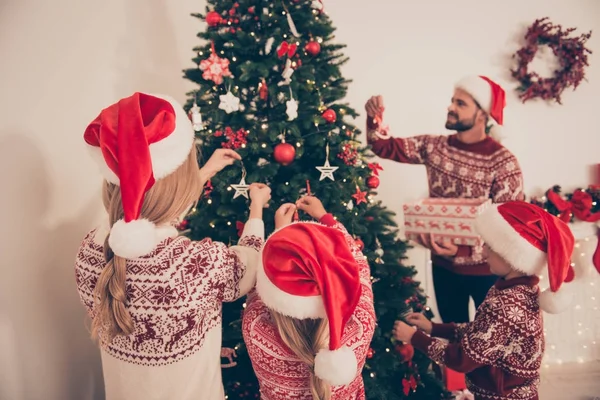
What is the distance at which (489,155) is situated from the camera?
2.15m

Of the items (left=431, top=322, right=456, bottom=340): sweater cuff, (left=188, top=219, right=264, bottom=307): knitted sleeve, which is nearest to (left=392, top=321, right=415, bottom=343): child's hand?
(left=431, top=322, right=456, bottom=340): sweater cuff

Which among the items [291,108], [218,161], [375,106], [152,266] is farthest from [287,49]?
[152,266]

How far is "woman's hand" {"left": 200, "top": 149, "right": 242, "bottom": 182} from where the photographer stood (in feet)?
5.32

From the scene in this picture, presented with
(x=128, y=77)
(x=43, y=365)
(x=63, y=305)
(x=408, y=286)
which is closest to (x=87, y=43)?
(x=128, y=77)

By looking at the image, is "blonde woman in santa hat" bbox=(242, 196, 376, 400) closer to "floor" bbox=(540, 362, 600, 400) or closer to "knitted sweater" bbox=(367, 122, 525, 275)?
"knitted sweater" bbox=(367, 122, 525, 275)

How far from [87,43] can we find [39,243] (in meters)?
1.05

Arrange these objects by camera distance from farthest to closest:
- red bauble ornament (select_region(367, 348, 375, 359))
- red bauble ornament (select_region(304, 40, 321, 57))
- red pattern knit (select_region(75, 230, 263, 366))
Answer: red bauble ornament (select_region(367, 348, 375, 359)) → red bauble ornament (select_region(304, 40, 321, 57)) → red pattern knit (select_region(75, 230, 263, 366))

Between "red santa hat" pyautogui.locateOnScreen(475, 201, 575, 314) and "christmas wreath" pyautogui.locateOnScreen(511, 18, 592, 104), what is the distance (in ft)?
6.37

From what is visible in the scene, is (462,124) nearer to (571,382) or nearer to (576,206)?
(576,206)

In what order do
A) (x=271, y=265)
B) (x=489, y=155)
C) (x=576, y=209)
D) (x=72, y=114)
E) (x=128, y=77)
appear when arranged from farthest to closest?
(x=576, y=209) < (x=128, y=77) < (x=489, y=155) < (x=72, y=114) < (x=271, y=265)

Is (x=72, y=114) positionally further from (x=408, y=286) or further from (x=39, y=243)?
(x=408, y=286)

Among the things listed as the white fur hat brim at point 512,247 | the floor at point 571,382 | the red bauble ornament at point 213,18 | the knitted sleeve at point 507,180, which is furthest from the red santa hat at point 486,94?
the floor at point 571,382

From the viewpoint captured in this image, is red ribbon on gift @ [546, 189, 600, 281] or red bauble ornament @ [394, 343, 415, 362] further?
red ribbon on gift @ [546, 189, 600, 281]

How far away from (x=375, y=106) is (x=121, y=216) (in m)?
1.60
